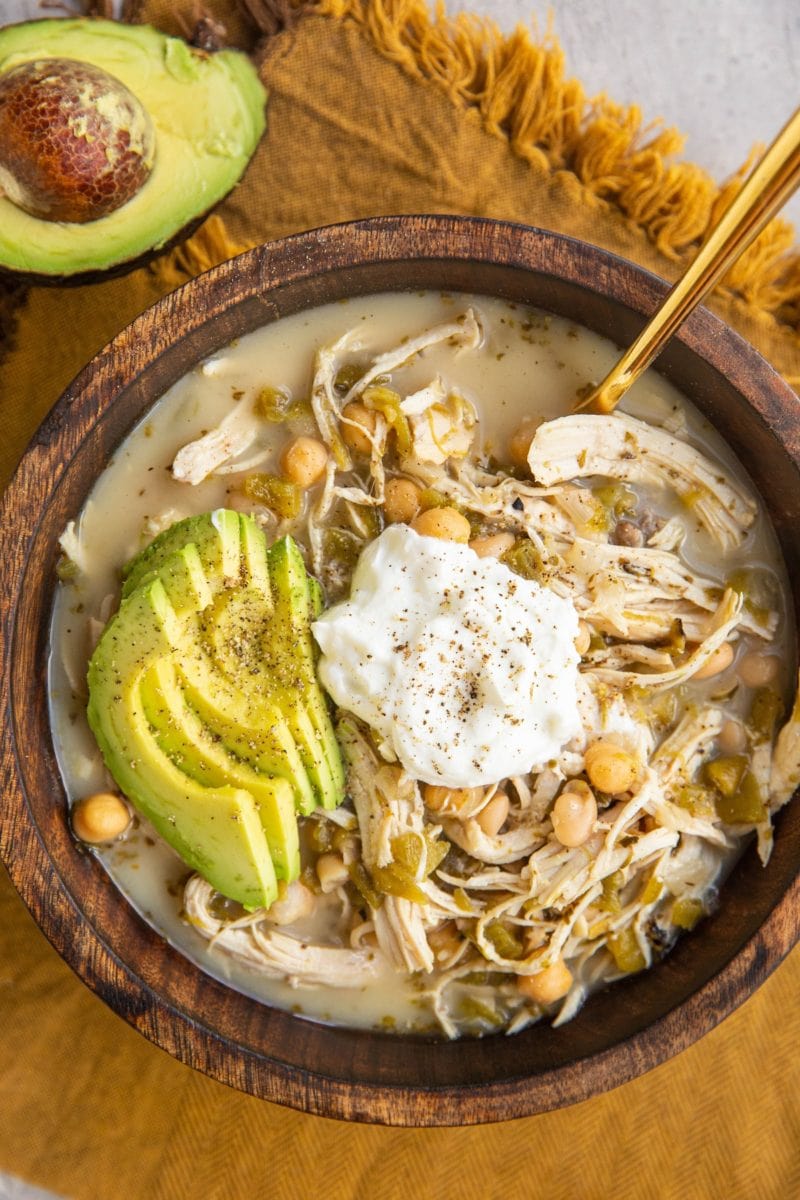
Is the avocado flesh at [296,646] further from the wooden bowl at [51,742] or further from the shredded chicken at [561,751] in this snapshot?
the wooden bowl at [51,742]

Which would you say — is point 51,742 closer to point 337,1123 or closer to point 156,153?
point 337,1123

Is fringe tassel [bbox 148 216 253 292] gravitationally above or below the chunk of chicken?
below

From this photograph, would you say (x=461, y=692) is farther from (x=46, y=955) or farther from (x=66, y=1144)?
(x=66, y=1144)

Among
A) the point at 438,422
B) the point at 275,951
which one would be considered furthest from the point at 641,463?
the point at 275,951

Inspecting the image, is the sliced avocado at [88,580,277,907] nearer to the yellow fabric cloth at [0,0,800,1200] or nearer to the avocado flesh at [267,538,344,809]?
the avocado flesh at [267,538,344,809]

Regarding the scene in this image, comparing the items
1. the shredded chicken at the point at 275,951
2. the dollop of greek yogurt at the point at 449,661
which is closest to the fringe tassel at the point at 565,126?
the dollop of greek yogurt at the point at 449,661

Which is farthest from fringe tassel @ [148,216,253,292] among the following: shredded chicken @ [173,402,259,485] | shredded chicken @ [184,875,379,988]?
shredded chicken @ [184,875,379,988]

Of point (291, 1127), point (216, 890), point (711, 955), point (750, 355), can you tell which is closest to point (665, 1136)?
point (711, 955)
